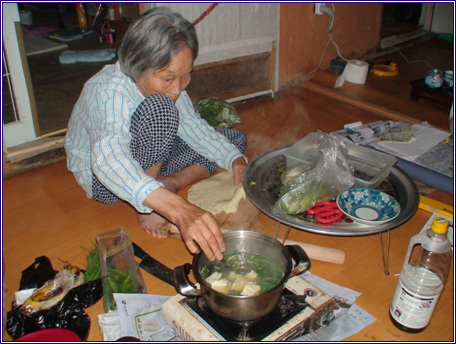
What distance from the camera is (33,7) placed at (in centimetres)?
523

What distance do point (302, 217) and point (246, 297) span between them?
1.84 ft

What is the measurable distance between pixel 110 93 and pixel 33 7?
4.40m

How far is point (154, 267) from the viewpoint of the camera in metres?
1.66

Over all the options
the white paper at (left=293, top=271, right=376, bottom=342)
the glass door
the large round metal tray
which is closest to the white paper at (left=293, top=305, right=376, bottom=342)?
the white paper at (left=293, top=271, right=376, bottom=342)

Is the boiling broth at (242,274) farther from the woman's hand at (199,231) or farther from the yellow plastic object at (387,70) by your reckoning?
the yellow plastic object at (387,70)

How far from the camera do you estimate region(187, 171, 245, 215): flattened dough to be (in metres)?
1.96

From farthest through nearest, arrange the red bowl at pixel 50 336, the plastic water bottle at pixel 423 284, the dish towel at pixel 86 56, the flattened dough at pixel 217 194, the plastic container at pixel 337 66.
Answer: the dish towel at pixel 86 56
the plastic container at pixel 337 66
the flattened dough at pixel 217 194
the plastic water bottle at pixel 423 284
the red bowl at pixel 50 336

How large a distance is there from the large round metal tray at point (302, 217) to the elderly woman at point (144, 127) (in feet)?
0.34

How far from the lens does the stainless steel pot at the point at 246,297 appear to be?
1.20 meters

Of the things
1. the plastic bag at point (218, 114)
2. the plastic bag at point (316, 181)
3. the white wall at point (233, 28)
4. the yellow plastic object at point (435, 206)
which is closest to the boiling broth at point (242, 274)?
the plastic bag at point (316, 181)

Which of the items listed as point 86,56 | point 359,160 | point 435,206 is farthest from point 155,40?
point 86,56

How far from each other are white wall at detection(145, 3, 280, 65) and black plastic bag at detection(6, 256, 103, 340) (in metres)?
1.76

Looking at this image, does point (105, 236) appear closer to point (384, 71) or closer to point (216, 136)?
point (216, 136)

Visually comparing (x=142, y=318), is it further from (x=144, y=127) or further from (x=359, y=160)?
(x=359, y=160)
